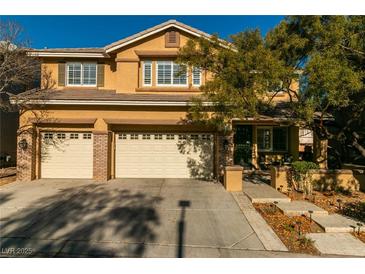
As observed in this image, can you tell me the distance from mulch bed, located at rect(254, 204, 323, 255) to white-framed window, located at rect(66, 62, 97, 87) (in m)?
11.0

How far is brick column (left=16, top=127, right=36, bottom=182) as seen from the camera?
463 inches

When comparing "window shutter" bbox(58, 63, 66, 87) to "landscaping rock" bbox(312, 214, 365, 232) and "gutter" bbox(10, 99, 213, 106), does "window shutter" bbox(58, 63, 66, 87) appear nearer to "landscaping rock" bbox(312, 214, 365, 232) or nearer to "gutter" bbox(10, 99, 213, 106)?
"gutter" bbox(10, 99, 213, 106)

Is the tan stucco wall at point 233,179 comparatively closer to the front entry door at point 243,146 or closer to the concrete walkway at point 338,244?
the concrete walkway at point 338,244

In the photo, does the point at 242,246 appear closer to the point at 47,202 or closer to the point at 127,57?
the point at 47,202

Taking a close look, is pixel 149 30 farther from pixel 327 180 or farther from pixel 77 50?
pixel 327 180

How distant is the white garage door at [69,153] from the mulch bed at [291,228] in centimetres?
830

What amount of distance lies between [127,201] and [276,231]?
4899mm

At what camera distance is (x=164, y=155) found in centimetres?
1252

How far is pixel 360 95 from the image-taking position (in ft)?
29.9

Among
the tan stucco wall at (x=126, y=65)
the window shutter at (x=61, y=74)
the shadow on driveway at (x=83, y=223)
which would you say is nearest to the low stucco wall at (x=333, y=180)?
the shadow on driveway at (x=83, y=223)

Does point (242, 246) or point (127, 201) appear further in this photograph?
point (127, 201)

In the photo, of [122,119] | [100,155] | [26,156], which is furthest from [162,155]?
[26,156]

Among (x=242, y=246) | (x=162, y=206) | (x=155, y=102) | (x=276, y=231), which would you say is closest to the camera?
(x=242, y=246)

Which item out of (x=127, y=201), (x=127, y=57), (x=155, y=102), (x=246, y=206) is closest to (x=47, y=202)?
(x=127, y=201)
